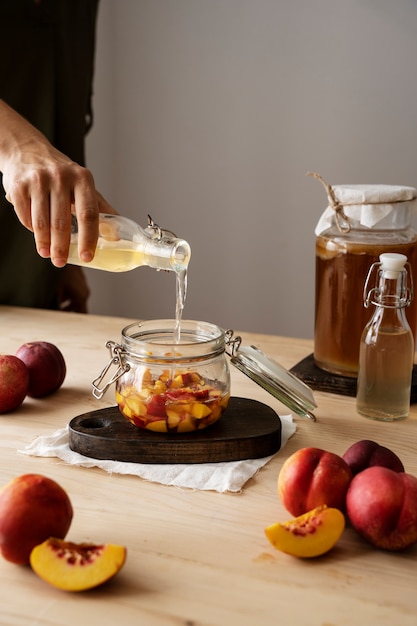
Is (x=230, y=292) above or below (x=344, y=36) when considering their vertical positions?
below

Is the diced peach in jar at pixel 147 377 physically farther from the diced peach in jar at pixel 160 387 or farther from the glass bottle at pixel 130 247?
the glass bottle at pixel 130 247

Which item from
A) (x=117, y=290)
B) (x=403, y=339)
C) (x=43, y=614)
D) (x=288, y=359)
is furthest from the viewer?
(x=117, y=290)

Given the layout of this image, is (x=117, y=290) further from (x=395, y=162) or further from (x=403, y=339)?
(x=403, y=339)

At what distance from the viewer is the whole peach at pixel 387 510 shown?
0.84 meters

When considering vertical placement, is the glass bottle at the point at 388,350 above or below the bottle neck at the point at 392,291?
below

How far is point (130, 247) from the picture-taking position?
125 cm

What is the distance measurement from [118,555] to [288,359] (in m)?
0.85

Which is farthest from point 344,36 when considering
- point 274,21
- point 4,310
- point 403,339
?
point 403,339

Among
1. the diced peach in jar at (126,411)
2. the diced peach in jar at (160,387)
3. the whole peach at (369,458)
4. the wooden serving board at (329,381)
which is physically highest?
the diced peach in jar at (160,387)

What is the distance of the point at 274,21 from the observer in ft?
9.43

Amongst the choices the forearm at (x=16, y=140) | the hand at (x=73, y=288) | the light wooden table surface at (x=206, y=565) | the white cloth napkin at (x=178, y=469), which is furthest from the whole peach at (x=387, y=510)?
the hand at (x=73, y=288)

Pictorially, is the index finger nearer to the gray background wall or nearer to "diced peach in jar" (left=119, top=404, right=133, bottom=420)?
"diced peach in jar" (left=119, top=404, right=133, bottom=420)

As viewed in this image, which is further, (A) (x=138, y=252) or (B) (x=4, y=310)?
(B) (x=4, y=310)

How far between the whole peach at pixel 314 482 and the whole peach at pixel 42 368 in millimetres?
547
